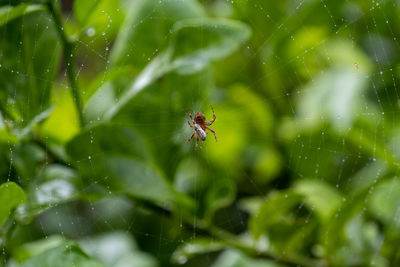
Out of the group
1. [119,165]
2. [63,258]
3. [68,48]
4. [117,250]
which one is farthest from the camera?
[117,250]

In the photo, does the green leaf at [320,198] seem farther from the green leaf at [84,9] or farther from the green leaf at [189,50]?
the green leaf at [84,9]

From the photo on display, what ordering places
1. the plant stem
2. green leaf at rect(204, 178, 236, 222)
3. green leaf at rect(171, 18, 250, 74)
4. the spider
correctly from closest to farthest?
the plant stem < green leaf at rect(171, 18, 250, 74) < green leaf at rect(204, 178, 236, 222) < the spider

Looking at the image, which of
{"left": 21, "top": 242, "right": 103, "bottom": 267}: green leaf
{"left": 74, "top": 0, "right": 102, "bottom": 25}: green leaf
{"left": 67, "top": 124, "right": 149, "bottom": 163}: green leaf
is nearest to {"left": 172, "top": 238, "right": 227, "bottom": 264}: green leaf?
{"left": 67, "top": 124, "right": 149, "bottom": 163}: green leaf

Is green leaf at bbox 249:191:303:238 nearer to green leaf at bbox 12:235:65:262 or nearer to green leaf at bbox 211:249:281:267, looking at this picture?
green leaf at bbox 211:249:281:267

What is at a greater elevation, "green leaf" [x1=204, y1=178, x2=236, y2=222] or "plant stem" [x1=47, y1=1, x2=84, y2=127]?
"plant stem" [x1=47, y1=1, x2=84, y2=127]

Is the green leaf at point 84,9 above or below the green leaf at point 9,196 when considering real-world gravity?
above

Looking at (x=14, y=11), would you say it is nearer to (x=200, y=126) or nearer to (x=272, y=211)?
(x=272, y=211)

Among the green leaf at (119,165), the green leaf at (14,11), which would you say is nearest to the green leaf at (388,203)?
the green leaf at (119,165)

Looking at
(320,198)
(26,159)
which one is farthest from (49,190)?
(320,198)
